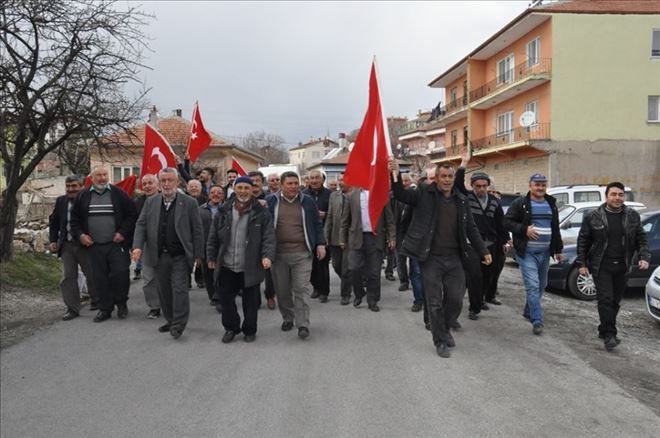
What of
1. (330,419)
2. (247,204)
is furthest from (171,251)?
(330,419)

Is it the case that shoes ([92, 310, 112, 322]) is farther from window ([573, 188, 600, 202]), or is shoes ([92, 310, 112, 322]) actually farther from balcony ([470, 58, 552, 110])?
balcony ([470, 58, 552, 110])

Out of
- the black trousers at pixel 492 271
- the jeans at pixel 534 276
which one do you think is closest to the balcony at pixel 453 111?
the black trousers at pixel 492 271

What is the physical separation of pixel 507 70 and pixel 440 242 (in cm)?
3202

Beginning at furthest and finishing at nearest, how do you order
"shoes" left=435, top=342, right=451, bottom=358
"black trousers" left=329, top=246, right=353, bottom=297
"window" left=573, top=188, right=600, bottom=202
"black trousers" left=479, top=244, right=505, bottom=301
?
"window" left=573, top=188, right=600, bottom=202
"black trousers" left=329, top=246, right=353, bottom=297
"black trousers" left=479, top=244, right=505, bottom=301
"shoes" left=435, top=342, right=451, bottom=358

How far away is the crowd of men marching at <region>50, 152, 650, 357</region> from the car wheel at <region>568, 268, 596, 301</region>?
6.24 ft

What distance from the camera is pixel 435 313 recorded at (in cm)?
581

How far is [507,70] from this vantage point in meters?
34.7

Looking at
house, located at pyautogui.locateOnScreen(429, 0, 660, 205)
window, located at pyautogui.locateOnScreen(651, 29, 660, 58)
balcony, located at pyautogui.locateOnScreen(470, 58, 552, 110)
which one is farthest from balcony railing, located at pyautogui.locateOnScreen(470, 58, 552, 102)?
window, located at pyautogui.locateOnScreen(651, 29, 660, 58)

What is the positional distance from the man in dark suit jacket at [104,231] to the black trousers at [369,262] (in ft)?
10.3

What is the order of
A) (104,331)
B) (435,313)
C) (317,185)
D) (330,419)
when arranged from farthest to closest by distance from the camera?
(317,185)
(104,331)
(435,313)
(330,419)

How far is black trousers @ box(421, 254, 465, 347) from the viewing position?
582 cm

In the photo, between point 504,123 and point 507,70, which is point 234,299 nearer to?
point 507,70

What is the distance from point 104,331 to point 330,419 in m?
3.91

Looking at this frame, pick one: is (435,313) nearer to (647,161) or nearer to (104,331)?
(104,331)
